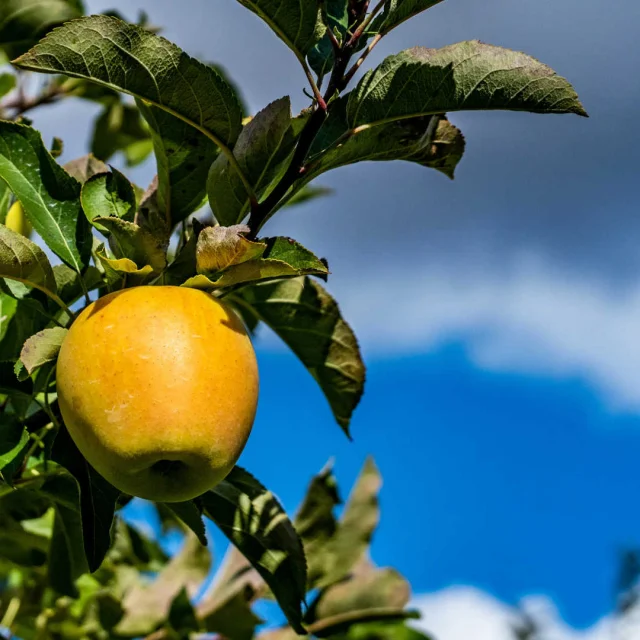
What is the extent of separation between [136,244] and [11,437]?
367mm

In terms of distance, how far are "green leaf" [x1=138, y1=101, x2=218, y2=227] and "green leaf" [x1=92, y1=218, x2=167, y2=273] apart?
0.19 m

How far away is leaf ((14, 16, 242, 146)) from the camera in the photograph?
125cm

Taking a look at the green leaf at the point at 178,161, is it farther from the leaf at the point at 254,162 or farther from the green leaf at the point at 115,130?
the green leaf at the point at 115,130

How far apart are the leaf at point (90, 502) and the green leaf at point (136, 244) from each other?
304mm

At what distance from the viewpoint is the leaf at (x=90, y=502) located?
4.34 ft

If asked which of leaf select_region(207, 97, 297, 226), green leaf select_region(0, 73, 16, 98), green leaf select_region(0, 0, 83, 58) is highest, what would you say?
green leaf select_region(0, 0, 83, 58)

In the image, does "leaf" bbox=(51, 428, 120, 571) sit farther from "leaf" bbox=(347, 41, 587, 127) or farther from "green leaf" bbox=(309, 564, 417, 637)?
"green leaf" bbox=(309, 564, 417, 637)

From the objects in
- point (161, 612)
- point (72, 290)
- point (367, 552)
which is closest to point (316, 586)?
point (367, 552)

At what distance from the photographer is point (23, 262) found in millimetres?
1374

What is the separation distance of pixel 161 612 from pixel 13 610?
47 cm

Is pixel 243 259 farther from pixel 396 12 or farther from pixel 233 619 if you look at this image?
pixel 233 619

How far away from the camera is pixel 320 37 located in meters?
1.35

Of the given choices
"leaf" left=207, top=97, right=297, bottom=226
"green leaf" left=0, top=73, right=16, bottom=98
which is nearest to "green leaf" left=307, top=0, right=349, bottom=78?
"leaf" left=207, top=97, right=297, bottom=226

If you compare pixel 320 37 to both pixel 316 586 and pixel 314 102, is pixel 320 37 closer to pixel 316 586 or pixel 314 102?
pixel 314 102
